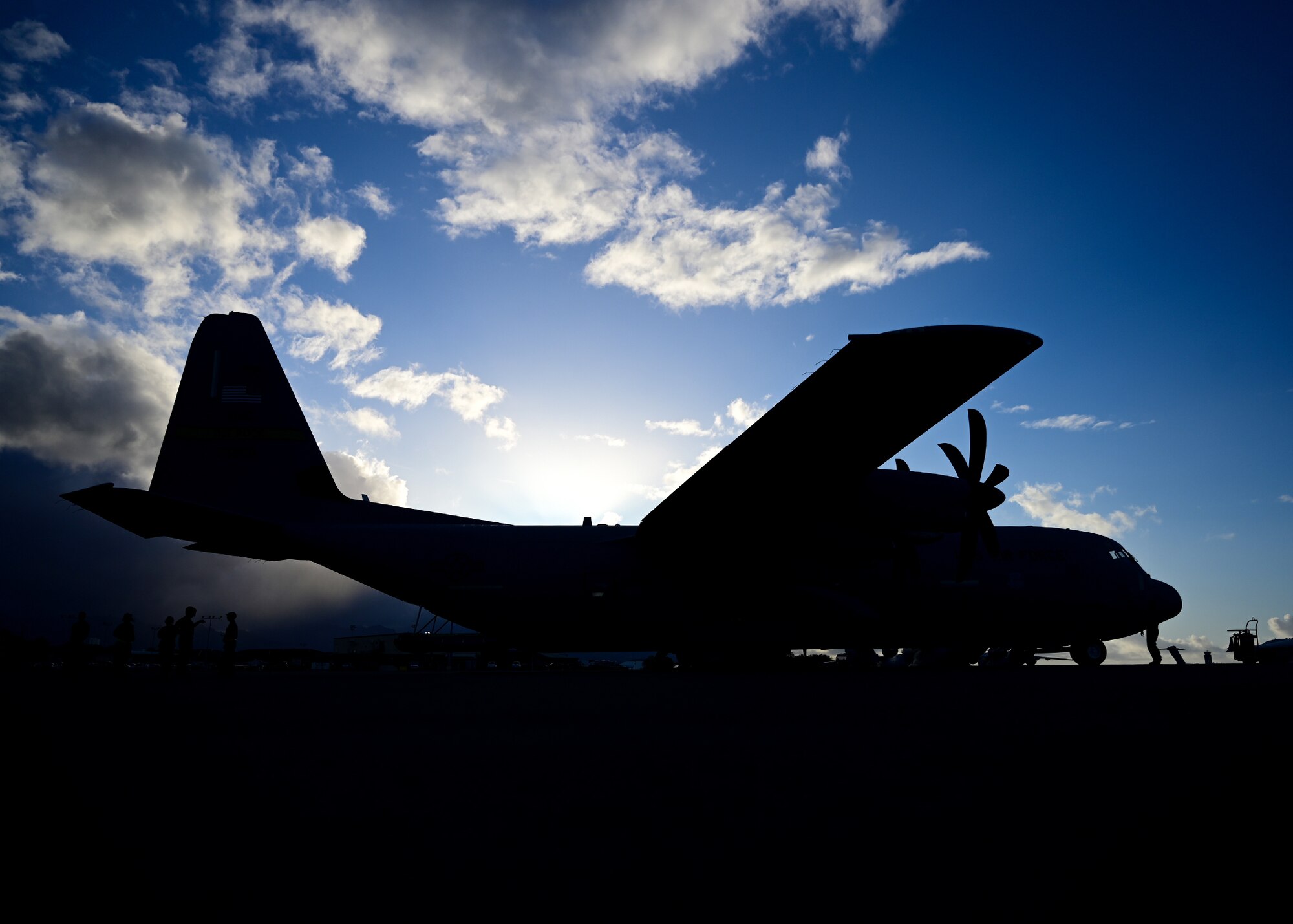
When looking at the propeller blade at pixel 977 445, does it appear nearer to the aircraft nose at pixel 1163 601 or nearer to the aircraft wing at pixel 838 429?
the aircraft wing at pixel 838 429

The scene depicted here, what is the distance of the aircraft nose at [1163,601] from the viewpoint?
805 inches

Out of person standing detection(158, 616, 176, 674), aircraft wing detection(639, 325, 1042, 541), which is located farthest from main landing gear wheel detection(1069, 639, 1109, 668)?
person standing detection(158, 616, 176, 674)

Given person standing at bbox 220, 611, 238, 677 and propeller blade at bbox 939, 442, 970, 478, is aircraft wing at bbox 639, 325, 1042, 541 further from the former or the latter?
person standing at bbox 220, 611, 238, 677

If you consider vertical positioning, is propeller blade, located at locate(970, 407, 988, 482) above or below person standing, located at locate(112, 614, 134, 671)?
above

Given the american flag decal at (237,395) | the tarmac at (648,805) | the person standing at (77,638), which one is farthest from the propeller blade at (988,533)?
the person standing at (77,638)

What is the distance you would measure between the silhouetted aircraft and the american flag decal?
62 millimetres

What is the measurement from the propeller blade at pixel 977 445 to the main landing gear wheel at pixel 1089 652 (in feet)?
27.3

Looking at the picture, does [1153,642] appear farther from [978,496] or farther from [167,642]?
[167,642]

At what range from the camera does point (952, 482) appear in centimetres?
1545

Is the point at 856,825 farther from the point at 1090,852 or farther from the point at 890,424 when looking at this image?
the point at 890,424

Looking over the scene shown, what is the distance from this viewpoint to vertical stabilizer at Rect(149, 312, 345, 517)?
18.2 meters

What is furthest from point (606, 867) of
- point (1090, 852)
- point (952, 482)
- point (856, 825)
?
point (952, 482)

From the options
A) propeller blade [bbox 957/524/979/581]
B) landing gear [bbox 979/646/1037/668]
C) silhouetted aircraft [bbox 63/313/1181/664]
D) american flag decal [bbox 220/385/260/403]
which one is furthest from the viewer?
landing gear [bbox 979/646/1037/668]

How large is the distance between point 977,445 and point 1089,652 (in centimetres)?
894
